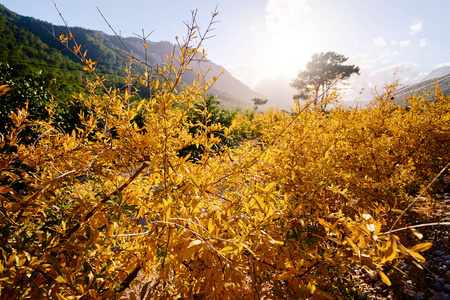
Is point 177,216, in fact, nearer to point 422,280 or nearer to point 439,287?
point 422,280

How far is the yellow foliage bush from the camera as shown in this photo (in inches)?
34.1

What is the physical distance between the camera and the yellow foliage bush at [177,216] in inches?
34.1

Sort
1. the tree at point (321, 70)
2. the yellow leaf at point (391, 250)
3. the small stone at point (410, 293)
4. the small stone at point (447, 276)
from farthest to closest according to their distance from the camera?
1. the tree at point (321, 70)
2. the small stone at point (447, 276)
3. the small stone at point (410, 293)
4. the yellow leaf at point (391, 250)

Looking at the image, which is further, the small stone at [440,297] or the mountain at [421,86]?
the mountain at [421,86]

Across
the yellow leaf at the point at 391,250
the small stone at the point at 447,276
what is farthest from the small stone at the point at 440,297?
the yellow leaf at the point at 391,250

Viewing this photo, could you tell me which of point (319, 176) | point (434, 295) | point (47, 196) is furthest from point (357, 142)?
point (47, 196)

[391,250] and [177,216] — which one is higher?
[391,250]

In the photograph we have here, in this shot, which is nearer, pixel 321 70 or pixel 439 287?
pixel 439 287

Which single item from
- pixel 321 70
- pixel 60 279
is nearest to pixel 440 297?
pixel 60 279

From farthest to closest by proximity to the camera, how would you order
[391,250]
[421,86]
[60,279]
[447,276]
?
1. [421,86]
2. [447,276]
3. [60,279]
4. [391,250]

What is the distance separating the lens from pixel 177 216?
2.93ft

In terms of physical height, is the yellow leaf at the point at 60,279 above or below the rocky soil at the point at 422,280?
above

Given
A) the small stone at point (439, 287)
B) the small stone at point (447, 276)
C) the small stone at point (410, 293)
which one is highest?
the small stone at point (447, 276)

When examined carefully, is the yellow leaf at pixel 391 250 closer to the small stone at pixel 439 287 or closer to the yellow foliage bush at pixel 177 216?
the yellow foliage bush at pixel 177 216
